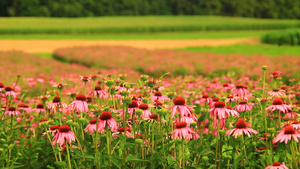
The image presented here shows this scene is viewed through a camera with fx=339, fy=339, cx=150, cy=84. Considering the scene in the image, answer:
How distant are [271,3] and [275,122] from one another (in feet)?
161

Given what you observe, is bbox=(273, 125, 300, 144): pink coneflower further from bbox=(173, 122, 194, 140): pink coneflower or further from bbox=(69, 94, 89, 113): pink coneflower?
bbox=(69, 94, 89, 113): pink coneflower

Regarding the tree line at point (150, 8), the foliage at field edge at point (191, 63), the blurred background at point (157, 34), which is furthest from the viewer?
the tree line at point (150, 8)

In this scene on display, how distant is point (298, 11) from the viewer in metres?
46.8

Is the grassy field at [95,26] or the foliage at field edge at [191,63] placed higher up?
the grassy field at [95,26]

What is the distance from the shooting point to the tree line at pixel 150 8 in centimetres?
4119

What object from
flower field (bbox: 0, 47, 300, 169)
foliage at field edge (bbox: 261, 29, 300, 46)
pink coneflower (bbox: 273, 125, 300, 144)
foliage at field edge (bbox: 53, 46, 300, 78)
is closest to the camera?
pink coneflower (bbox: 273, 125, 300, 144)

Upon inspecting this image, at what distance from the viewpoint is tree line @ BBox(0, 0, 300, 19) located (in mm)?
41188

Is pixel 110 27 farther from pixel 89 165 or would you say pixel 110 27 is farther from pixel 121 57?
pixel 89 165

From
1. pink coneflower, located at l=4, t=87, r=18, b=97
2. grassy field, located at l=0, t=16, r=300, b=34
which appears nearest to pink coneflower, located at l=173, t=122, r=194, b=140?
pink coneflower, located at l=4, t=87, r=18, b=97

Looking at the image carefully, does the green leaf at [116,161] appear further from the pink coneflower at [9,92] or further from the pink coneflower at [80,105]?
the pink coneflower at [9,92]

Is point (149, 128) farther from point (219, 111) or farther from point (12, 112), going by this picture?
point (12, 112)

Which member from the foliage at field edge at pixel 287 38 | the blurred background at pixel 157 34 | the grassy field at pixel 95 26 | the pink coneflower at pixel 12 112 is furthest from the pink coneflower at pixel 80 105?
the grassy field at pixel 95 26

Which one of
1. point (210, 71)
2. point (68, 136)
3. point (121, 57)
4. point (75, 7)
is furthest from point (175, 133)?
point (75, 7)

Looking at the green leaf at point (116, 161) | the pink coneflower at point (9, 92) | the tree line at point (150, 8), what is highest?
the tree line at point (150, 8)
